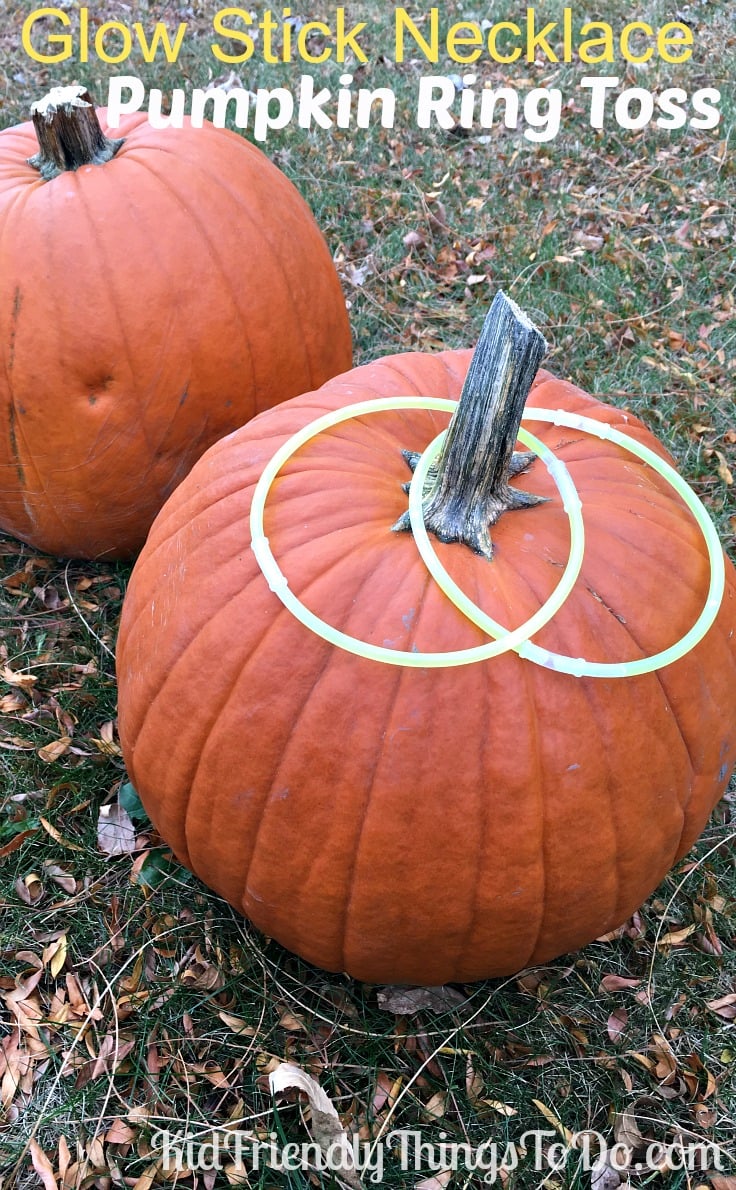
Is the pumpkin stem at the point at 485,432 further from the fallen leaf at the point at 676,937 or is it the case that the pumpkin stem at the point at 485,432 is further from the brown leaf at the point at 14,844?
the brown leaf at the point at 14,844

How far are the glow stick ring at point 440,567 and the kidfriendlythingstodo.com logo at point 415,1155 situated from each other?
1213mm

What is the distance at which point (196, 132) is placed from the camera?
2979 mm

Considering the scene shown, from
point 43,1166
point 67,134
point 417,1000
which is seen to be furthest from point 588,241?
point 43,1166

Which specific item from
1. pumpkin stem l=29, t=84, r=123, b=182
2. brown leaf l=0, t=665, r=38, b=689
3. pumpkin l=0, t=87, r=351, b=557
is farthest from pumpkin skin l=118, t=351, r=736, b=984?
pumpkin stem l=29, t=84, r=123, b=182

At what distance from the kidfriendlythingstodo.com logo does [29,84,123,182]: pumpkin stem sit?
109 inches

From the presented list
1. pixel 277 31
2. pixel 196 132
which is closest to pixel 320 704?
pixel 196 132

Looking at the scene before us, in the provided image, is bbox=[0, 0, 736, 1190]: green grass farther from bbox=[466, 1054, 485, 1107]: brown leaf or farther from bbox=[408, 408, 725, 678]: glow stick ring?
bbox=[408, 408, 725, 678]: glow stick ring

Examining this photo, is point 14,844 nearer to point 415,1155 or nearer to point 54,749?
point 54,749

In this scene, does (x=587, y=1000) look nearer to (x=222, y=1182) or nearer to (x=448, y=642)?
(x=222, y=1182)

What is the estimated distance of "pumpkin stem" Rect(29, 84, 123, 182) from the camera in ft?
8.78

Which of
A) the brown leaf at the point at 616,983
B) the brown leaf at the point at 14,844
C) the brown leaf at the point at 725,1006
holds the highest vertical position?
the brown leaf at the point at 14,844

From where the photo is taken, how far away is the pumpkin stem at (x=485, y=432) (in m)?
1.88

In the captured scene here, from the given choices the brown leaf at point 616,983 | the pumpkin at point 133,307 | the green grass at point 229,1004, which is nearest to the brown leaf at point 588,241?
the green grass at point 229,1004

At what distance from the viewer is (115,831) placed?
8.84ft
